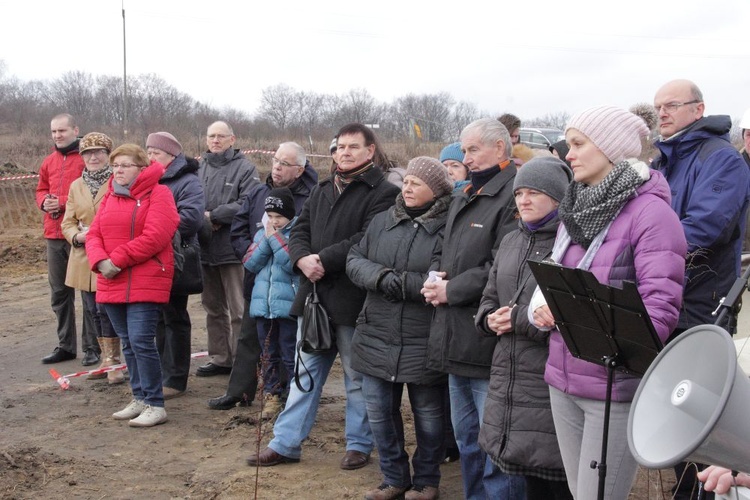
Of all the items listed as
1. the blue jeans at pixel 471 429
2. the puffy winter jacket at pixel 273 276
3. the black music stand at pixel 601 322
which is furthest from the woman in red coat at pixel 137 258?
the black music stand at pixel 601 322

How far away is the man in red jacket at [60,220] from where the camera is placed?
8565 mm

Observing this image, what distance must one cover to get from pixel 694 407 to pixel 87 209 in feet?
20.6

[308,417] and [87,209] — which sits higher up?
[87,209]

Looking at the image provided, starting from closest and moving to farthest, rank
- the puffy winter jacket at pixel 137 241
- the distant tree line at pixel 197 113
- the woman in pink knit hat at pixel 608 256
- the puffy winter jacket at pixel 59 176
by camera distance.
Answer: the woman in pink knit hat at pixel 608 256 → the puffy winter jacket at pixel 137 241 → the puffy winter jacket at pixel 59 176 → the distant tree line at pixel 197 113

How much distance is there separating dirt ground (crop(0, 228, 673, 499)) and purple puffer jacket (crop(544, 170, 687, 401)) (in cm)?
101

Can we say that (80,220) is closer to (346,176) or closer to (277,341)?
(277,341)

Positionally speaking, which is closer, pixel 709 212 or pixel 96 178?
pixel 709 212

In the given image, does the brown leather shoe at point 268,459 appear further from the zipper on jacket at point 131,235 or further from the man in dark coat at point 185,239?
the man in dark coat at point 185,239

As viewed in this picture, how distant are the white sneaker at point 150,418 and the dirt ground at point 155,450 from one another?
0.16 feet

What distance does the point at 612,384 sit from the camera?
337 cm

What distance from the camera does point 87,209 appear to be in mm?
7727

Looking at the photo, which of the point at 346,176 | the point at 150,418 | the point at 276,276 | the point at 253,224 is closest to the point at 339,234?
the point at 346,176

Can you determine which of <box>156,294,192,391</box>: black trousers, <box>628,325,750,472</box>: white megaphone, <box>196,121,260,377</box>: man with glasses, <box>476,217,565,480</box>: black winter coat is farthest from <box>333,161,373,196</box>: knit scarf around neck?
<box>628,325,750,472</box>: white megaphone

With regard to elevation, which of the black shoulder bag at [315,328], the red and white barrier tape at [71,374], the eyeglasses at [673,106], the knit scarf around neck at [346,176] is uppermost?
the eyeglasses at [673,106]
